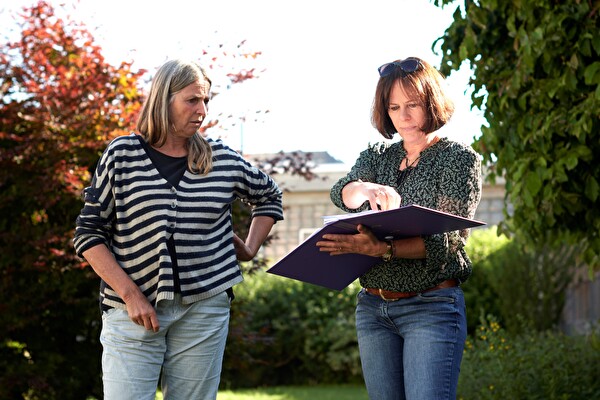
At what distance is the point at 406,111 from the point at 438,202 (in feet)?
1.07

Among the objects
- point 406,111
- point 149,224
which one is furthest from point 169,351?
point 406,111

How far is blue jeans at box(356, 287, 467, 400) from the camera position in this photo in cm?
297

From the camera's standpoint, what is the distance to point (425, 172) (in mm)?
3080

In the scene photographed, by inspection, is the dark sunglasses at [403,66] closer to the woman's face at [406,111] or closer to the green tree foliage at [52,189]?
the woman's face at [406,111]

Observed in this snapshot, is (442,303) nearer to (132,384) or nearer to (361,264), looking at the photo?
(361,264)

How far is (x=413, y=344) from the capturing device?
3010mm

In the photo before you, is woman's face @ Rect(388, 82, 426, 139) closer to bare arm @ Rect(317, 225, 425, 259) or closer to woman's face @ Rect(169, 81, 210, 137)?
bare arm @ Rect(317, 225, 425, 259)

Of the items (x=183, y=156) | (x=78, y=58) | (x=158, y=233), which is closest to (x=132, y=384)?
(x=158, y=233)

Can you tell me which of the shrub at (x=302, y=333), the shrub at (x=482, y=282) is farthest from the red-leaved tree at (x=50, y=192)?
the shrub at (x=482, y=282)

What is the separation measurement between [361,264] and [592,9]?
8.55 feet

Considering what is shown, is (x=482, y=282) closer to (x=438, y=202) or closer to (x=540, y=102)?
(x=540, y=102)

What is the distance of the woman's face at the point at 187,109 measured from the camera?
3105 mm

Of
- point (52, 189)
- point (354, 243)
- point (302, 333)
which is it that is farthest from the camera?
point (302, 333)

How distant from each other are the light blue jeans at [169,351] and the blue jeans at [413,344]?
0.50 metres
